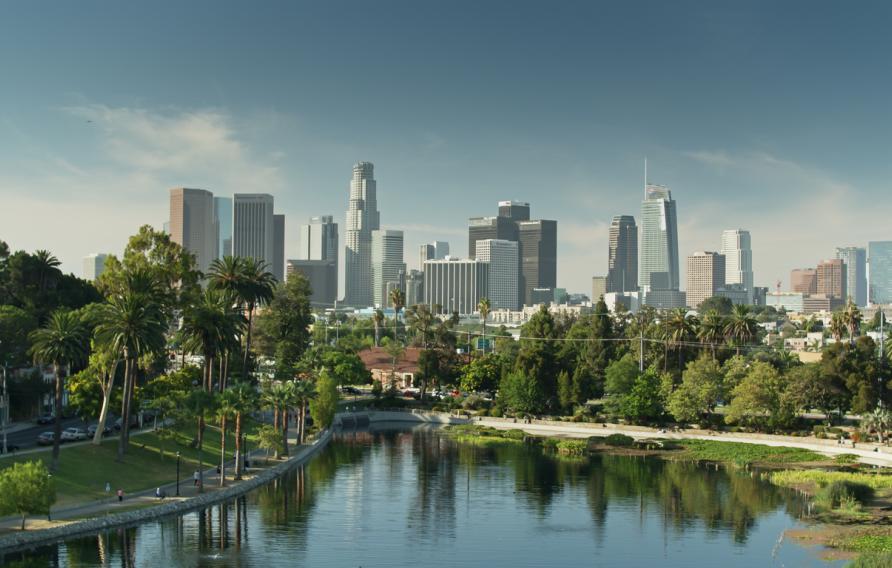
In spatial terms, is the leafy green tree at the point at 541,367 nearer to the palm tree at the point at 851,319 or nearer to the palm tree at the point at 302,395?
the palm tree at the point at 302,395

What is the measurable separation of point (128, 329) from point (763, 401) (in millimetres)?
85207

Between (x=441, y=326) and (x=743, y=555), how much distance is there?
11884 cm

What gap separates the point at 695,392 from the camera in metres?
141

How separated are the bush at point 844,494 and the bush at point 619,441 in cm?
4231

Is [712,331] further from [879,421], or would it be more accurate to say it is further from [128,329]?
[128,329]

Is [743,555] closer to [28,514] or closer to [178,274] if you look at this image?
[28,514]

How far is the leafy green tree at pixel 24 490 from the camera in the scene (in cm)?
6969

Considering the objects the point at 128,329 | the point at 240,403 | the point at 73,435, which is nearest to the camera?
the point at 128,329

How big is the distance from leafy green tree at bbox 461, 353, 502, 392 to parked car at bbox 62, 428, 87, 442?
80157 millimetres

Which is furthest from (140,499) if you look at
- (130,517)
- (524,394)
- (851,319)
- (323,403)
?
(851,319)

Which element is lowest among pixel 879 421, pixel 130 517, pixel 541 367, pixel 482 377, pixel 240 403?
pixel 130 517

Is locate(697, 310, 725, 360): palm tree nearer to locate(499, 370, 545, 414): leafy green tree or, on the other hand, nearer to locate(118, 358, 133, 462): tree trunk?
locate(499, 370, 545, 414): leafy green tree

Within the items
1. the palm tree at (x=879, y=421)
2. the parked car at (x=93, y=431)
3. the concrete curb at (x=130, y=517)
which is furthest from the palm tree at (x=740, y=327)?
the parked car at (x=93, y=431)

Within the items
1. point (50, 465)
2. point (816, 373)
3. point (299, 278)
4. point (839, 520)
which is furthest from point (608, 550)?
point (299, 278)
